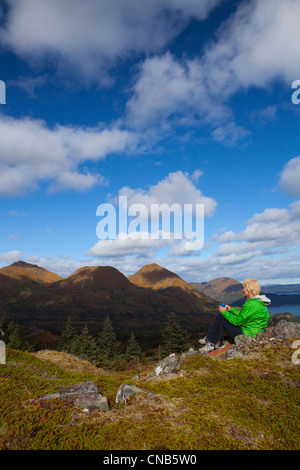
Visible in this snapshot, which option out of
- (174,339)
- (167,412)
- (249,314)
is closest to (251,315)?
(249,314)

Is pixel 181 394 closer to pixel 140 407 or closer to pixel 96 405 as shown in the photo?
pixel 140 407

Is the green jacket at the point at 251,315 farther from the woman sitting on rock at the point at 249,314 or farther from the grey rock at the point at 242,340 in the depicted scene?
the grey rock at the point at 242,340

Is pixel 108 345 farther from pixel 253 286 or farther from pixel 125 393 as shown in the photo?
pixel 125 393

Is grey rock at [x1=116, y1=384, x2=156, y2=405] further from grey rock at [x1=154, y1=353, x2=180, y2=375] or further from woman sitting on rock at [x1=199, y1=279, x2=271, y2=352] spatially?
woman sitting on rock at [x1=199, y1=279, x2=271, y2=352]

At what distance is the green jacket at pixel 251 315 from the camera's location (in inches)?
448

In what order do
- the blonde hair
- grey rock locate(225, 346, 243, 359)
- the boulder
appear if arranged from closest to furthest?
the boulder < the blonde hair < grey rock locate(225, 346, 243, 359)

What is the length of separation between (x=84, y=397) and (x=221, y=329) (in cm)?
873

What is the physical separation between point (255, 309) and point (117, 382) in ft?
23.1

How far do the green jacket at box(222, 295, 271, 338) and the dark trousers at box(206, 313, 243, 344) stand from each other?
0.55 metres

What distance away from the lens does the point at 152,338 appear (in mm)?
124312

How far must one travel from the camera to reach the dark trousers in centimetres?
1298

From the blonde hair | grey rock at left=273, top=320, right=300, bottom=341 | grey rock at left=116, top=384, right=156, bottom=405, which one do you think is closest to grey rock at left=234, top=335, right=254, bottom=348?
grey rock at left=273, top=320, right=300, bottom=341

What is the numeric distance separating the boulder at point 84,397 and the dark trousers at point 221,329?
25.8 feet
